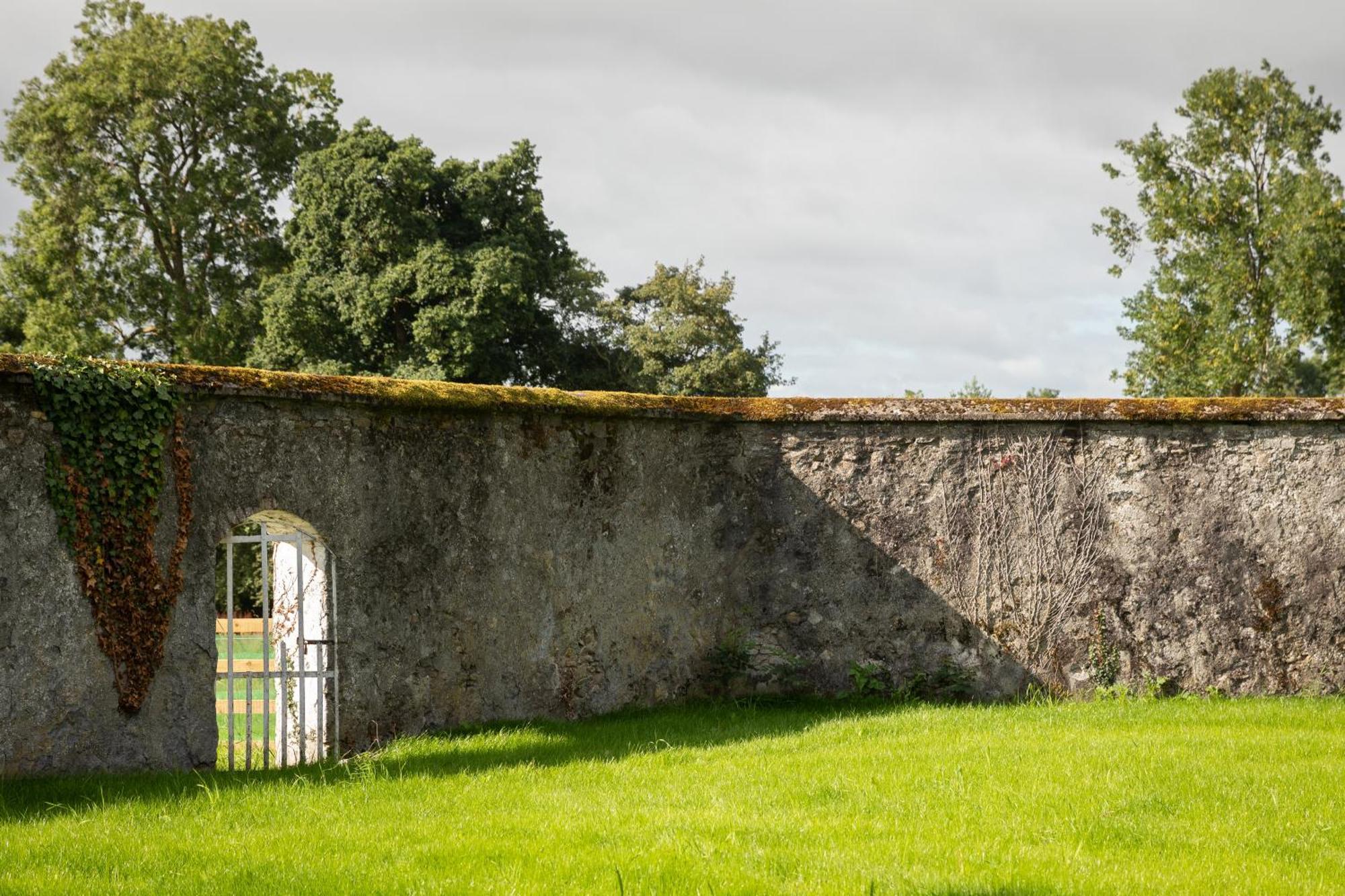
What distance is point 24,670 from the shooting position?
24.8ft

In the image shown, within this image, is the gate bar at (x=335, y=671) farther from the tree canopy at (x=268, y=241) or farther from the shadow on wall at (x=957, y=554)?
the tree canopy at (x=268, y=241)

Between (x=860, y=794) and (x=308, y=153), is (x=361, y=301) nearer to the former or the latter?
(x=308, y=153)

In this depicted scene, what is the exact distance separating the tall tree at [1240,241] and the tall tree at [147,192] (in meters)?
20.1

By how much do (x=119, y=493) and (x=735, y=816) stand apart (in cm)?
455

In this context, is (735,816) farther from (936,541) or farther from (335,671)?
(936,541)

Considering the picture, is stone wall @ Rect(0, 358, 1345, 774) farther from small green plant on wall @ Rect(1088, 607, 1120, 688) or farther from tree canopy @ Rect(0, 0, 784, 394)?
tree canopy @ Rect(0, 0, 784, 394)

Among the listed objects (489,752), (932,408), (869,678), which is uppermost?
(932,408)

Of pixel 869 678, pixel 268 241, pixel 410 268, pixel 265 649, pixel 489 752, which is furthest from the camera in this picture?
pixel 268 241

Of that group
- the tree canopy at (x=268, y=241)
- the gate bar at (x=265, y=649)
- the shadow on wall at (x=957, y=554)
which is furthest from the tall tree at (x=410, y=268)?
the gate bar at (x=265, y=649)

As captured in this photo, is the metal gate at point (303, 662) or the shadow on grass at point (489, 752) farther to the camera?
the metal gate at point (303, 662)

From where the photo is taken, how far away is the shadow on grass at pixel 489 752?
7.17m

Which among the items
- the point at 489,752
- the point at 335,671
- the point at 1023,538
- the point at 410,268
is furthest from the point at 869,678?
the point at 410,268

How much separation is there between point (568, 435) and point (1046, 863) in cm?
577

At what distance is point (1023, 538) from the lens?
11.2 metres
